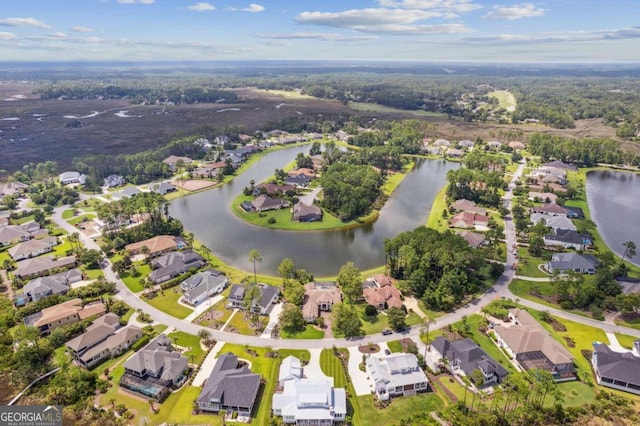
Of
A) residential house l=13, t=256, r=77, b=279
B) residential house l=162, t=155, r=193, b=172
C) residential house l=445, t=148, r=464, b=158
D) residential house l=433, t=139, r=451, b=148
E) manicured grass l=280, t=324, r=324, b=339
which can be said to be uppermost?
residential house l=433, t=139, r=451, b=148

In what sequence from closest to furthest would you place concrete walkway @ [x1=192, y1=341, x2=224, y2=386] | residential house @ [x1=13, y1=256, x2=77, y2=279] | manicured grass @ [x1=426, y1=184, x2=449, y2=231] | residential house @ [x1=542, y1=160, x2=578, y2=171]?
concrete walkway @ [x1=192, y1=341, x2=224, y2=386], residential house @ [x1=13, y1=256, x2=77, y2=279], manicured grass @ [x1=426, y1=184, x2=449, y2=231], residential house @ [x1=542, y1=160, x2=578, y2=171]

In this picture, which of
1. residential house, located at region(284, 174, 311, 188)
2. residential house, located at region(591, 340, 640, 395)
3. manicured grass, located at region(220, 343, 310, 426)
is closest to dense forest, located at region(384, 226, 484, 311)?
residential house, located at region(591, 340, 640, 395)

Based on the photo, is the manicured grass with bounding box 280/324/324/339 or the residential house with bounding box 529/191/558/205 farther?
the residential house with bounding box 529/191/558/205

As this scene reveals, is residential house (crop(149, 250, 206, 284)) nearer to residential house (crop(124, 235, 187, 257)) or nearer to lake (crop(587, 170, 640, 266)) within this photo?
residential house (crop(124, 235, 187, 257))

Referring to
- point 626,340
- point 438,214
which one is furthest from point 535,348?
point 438,214

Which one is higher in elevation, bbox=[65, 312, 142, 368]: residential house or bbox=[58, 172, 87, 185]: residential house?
bbox=[58, 172, 87, 185]: residential house

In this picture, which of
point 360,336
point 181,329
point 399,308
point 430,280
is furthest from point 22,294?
point 430,280

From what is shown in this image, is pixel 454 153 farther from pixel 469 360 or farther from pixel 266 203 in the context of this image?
pixel 469 360

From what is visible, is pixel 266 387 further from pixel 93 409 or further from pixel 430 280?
pixel 430 280
